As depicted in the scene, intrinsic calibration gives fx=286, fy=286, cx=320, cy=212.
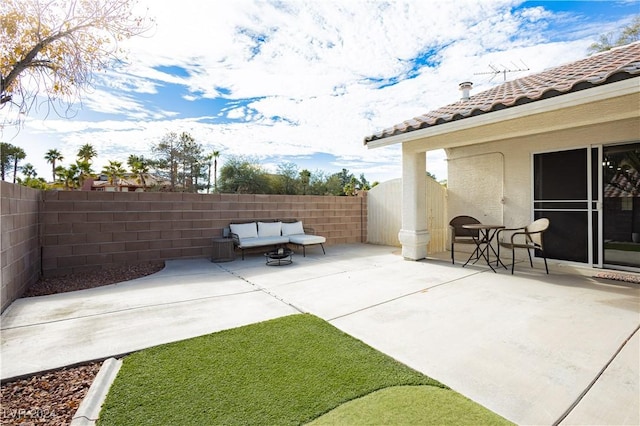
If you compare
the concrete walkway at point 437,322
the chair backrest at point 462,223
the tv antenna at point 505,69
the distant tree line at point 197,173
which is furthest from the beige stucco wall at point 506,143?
the distant tree line at point 197,173

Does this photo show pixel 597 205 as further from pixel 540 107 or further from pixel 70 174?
pixel 70 174

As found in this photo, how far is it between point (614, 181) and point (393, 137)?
14.6ft

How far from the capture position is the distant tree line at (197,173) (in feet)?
59.4

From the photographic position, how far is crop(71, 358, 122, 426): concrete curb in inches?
72.4

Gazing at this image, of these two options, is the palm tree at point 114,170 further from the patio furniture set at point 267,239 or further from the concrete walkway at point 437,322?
the concrete walkway at point 437,322

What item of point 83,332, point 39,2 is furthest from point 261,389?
point 39,2

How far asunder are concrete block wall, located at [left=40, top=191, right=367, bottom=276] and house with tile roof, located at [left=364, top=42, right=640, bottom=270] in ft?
13.7

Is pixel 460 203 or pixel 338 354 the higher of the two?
pixel 460 203

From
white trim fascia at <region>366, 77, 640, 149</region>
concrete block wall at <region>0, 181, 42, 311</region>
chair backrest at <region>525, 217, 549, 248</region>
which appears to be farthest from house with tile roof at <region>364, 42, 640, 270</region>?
concrete block wall at <region>0, 181, 42, 311</region>

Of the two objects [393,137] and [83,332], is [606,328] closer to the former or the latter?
[393,137]

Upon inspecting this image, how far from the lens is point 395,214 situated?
9.89m

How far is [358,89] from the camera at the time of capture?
960cm

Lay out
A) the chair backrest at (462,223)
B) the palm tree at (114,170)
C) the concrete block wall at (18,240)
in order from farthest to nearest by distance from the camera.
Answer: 1. the palm tree at (114,170)
2. the chair backrest at (462,223)
3. the concrete block wall at (18,240)

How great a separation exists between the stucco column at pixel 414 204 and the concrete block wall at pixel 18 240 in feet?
23.9
